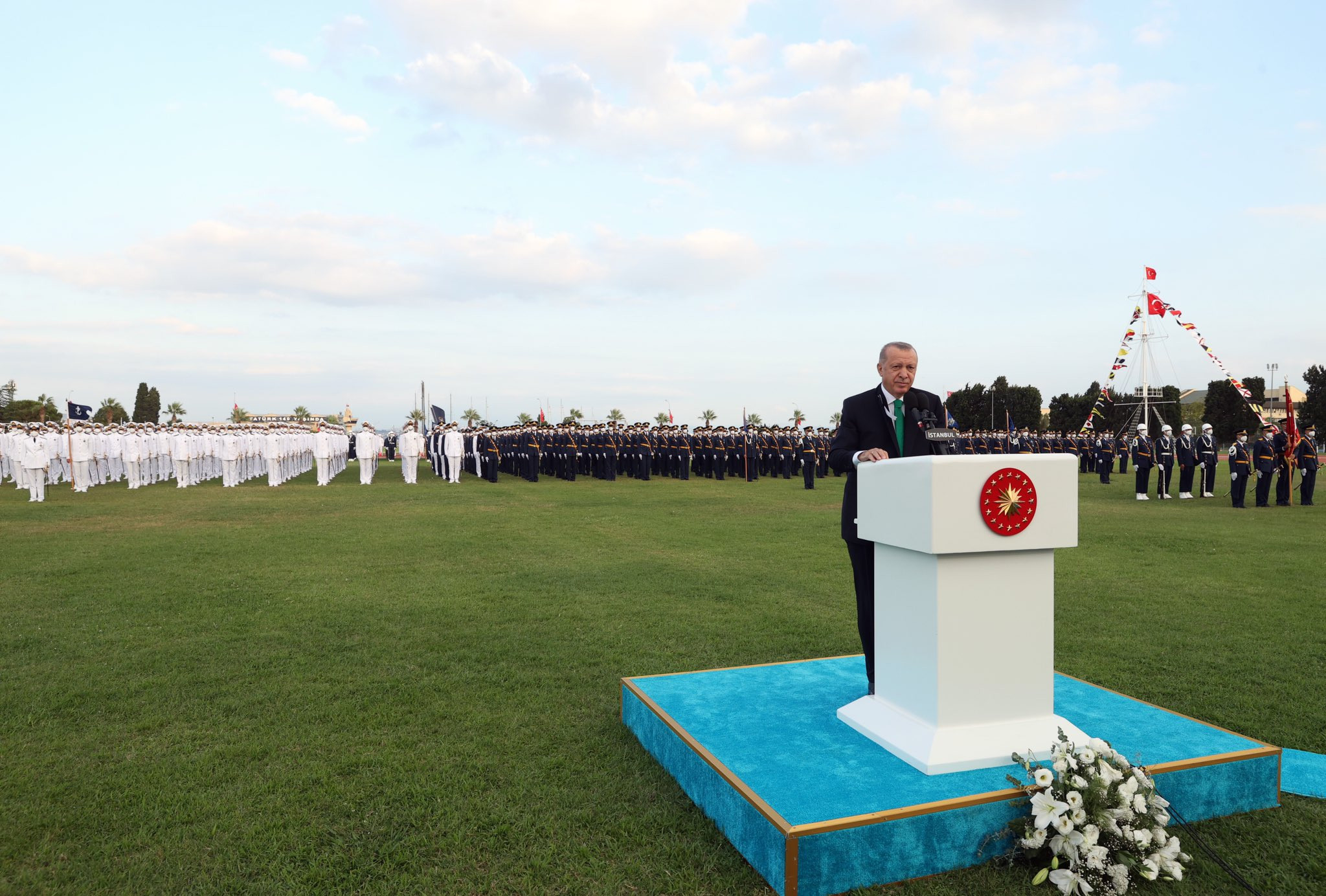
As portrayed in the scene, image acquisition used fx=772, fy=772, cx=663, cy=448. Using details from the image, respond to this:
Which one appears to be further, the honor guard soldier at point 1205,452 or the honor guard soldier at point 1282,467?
the honor guard soldier at point 1205,452

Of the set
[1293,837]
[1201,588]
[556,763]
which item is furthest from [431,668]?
[1201,588]

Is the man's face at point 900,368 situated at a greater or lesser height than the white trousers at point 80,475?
greater

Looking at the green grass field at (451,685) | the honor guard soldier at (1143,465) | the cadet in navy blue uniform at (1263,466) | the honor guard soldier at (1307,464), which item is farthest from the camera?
the honor guard soldier at (1143,465)

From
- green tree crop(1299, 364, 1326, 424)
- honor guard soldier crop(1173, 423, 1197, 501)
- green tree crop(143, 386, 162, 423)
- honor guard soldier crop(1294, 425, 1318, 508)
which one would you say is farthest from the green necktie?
green tree crop(143, 386, 162, 423)

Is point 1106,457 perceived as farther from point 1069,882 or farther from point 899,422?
point 1069,882

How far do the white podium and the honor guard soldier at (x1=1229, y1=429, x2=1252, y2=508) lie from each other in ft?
54.8

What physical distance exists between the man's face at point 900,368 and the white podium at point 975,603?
554 millimetres

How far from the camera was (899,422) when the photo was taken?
374 cm

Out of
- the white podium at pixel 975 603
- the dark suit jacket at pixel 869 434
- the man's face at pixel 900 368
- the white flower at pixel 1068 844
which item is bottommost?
the white flower at pixel 1068 844

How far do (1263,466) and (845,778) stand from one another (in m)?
17.8

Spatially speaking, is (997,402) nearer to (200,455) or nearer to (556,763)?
(200,455)

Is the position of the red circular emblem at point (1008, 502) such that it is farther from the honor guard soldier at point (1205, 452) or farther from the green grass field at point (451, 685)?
the honor guard soldier at point (1205, 452)

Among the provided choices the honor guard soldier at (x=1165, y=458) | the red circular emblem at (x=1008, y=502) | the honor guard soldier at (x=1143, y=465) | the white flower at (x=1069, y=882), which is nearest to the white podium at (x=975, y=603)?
the red circular emblem at (x=1008, y=502)

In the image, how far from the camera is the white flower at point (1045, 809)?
101 inches
